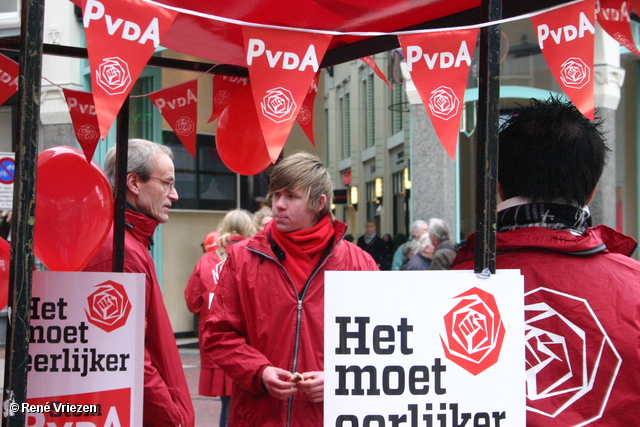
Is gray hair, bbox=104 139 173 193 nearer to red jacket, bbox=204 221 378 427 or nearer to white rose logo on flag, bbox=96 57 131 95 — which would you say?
red jacket, bbox=204 221 378 427

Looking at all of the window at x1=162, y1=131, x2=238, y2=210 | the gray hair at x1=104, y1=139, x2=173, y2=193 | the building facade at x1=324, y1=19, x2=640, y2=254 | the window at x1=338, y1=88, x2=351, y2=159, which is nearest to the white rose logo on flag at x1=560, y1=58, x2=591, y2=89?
the gray hair at x1=104, y1=139, x2=173, y2=193

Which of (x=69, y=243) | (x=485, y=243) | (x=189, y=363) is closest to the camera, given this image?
(x=485, y=243)

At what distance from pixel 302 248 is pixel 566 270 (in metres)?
1.15

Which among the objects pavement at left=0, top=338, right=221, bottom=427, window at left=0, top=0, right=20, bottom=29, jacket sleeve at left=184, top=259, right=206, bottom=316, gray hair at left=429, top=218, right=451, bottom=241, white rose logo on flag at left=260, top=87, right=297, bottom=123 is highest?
window at left=0, top=0, right=20, bottom=29

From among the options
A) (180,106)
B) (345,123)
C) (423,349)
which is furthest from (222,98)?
(345,123)

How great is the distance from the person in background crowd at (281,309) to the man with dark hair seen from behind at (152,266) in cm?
18

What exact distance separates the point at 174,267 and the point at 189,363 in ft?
6.11

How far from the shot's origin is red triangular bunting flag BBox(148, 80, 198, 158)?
3.25m

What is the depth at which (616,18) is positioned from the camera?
101 inches

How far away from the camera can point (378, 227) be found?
66.7 feet

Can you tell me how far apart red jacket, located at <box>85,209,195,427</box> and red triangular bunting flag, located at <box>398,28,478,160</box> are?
3.85ft

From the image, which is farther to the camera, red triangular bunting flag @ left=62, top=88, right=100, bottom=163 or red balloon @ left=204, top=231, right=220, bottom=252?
red balloon @ left=204, top=231, right=220, bottom=252

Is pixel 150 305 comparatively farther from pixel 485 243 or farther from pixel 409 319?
pixel 485 243


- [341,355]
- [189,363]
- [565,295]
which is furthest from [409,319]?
[189,363]
